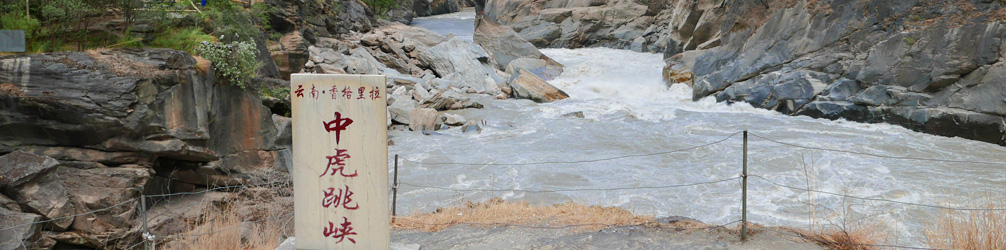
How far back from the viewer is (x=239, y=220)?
734cm

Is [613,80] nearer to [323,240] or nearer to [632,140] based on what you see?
[632,140]

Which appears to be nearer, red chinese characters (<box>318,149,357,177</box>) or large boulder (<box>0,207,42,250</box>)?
red chinese characters (<box>318,149,357,177</box>)

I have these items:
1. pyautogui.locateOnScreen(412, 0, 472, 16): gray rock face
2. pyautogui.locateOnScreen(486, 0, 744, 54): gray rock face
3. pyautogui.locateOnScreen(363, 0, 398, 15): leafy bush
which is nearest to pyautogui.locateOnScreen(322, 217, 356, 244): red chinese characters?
pyautogui.locateOnScreen(486, 0, 744, 54): gray rock face

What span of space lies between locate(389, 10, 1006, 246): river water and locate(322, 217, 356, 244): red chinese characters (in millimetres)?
4606

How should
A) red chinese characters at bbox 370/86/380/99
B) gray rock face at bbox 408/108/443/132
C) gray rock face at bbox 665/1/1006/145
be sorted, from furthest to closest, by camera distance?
gray rock face at bbox 408/108/443/132 → gray rock face at bbox 665/1/1006/145 → red chinese characters at bbox 370/86/380/99

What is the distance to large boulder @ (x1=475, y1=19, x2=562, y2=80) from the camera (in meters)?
27.0

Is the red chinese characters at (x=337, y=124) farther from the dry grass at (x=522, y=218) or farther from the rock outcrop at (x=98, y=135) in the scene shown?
the rock outcrop at (x=98, y=135)

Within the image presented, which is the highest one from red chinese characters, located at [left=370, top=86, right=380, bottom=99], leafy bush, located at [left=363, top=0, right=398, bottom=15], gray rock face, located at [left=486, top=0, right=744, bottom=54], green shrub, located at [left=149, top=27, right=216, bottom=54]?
leafy bush, located at [left=363, top=0, right=398, bottom=15]

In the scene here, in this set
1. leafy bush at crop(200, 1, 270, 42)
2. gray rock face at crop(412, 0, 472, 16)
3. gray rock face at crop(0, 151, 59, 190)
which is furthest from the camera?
gray rock face at crop(412, 0, 472, 16)

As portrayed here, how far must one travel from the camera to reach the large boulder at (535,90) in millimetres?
21328

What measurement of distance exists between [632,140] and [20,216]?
1132 centimetres

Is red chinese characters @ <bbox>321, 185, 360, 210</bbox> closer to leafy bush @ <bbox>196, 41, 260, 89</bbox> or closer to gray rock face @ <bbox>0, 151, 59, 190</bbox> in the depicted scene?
gray rock face @ <bbox>0, 151, 59, 190</bbox>

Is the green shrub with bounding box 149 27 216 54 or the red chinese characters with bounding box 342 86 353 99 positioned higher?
the green shrub with bounding box 149 27 216 54

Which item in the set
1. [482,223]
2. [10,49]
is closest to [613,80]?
[482,223]
